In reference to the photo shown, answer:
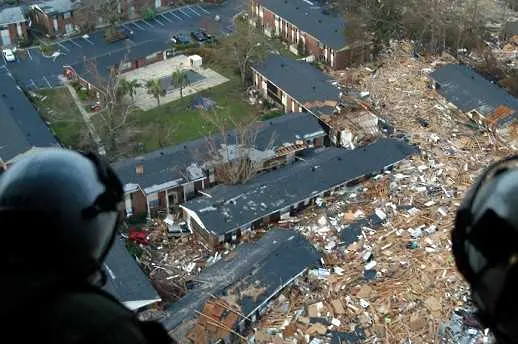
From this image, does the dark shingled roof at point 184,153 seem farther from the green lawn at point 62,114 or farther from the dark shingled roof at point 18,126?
the green lawn at point 62,114

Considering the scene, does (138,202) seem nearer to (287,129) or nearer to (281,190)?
(281,190)

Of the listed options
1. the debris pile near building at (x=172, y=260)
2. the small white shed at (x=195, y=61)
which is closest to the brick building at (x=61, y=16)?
the small white shed at (x=195, y=61)

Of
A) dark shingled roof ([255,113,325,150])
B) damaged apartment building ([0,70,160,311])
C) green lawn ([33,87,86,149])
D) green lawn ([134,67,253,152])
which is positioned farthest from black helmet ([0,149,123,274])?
green lawn ([33,87,86,149])

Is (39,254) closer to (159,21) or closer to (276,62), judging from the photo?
(276,62)

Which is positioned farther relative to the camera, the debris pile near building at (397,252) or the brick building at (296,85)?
the brick building at (296,85)

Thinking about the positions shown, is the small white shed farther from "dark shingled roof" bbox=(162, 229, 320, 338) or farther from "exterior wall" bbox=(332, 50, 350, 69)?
"dark shingled roof" bbox=(162, 229, 320, 338)

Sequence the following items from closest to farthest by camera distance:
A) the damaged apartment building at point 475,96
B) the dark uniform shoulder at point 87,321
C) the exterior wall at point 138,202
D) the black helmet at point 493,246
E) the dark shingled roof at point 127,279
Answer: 1. the dark uniform shoulder at point 87,321
2. the black helmet at point 493,246
3. the dark shingled roof at point 127,279
4. the exterior wall at point 138,202
5. the damaged apartment building at point 475,96
